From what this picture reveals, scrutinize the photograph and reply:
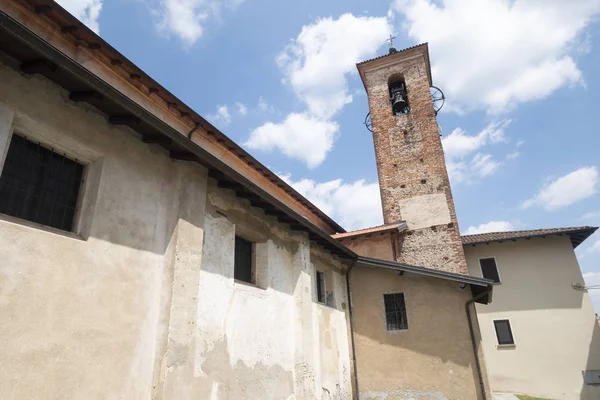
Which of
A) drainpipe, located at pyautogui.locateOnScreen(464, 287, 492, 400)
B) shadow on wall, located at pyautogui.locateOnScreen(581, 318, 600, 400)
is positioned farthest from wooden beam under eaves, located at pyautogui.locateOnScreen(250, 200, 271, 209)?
shadow on wall, located at pyautogui.locateOnScreen(581, 318, 600, 400)

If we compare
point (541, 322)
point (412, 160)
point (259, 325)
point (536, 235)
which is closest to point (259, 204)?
point (259, 325)

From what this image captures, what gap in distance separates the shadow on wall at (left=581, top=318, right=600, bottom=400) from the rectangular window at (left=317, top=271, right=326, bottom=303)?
39.1ft

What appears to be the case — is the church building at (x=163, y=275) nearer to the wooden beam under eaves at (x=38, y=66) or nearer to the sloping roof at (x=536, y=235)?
the wooden beam under eaves at (x=38, y=66)

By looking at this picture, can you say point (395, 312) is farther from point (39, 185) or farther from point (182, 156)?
point (39, 185)

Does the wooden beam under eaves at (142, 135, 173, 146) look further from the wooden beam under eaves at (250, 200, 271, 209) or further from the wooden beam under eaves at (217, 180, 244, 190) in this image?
the wooden beam under eaves at (250, 200, 271, 209)

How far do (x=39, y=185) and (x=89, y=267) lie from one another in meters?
1.01

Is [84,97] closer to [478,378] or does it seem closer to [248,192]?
[248,192]

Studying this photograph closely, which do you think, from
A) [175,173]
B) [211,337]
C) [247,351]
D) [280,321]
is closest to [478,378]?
[280,321]

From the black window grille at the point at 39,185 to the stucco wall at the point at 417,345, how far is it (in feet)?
26.3

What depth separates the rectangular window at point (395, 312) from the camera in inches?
390

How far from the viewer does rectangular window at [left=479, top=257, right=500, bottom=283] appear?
17.0 m

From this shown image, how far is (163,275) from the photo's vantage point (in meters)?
5.02

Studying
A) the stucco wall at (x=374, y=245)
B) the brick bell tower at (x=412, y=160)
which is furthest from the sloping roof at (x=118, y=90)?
the brick bell tower at (x=412, y=160)

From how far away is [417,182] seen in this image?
54.4 feet
